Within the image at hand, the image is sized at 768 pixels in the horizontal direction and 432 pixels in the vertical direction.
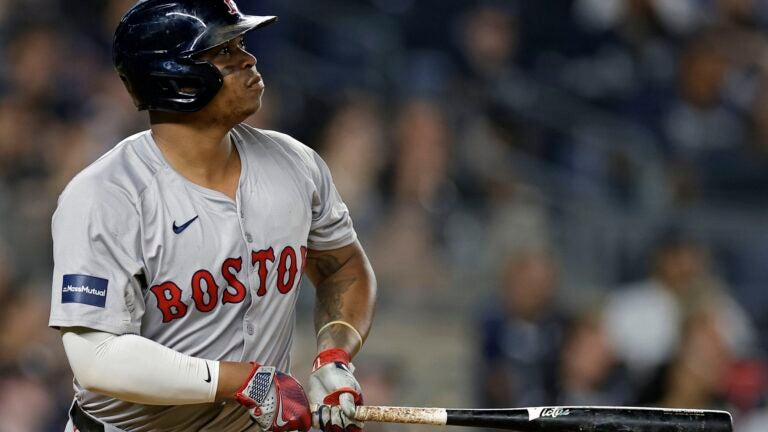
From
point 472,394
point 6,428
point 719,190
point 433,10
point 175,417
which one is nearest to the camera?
point 175,417

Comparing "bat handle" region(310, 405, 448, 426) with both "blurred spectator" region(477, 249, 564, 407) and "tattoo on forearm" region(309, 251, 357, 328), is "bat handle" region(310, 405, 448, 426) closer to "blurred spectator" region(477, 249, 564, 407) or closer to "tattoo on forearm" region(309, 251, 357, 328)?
"tattoo on forearm" region(309, 251, 357, 328)

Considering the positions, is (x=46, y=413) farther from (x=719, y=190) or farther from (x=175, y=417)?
(x=719, y=190)

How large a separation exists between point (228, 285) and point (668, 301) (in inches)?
172

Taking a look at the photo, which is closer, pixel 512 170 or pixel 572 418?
pixel 572 418

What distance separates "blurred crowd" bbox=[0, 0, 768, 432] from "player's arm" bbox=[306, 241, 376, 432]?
252cm

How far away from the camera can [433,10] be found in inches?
311

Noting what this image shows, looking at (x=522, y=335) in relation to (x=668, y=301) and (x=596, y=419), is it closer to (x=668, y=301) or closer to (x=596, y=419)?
(x=668, y=301)

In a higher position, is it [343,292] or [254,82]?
[254,82]

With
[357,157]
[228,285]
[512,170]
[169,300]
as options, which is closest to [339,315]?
[228,285]

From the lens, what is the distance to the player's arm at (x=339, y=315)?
10.5 ft

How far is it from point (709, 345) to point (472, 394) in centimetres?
130

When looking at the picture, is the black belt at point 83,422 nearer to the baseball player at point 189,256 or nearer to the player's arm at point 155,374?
the baseball player at point 189,256

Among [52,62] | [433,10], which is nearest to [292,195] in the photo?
[52,62]

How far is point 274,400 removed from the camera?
2965 millimetres
